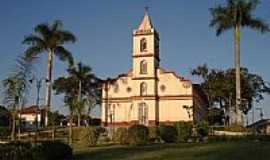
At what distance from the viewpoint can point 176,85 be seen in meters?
67.0

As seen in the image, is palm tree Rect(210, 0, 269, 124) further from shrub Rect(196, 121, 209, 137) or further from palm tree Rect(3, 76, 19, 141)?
palm tree Rect(3, 76, 19, 141)

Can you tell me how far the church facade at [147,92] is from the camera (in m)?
65.9

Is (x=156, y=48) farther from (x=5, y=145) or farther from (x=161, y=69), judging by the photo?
(x=5, y=145)

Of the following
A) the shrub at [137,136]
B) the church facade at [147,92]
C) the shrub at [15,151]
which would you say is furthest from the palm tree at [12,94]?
the church facade at [147,92]

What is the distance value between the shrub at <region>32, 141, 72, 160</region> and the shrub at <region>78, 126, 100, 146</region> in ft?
33.2

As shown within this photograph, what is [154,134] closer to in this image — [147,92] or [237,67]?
[237,67]

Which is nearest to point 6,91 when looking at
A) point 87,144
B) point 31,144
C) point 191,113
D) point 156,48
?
point 31,144

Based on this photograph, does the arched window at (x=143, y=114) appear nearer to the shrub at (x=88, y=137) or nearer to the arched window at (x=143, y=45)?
the arched window at (x=143, y=45)

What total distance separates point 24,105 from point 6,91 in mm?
1202

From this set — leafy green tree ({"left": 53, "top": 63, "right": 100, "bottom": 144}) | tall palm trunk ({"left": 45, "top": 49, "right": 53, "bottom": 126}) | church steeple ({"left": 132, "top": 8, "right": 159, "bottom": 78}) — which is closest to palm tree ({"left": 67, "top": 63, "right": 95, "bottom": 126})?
leafy green tree ({"left": 53, "top": 63, "right": 100, "bottom": 144})

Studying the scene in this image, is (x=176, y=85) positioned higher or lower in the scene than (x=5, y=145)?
higher

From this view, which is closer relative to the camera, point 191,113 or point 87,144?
point 87,144

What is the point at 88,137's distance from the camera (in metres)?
34.1

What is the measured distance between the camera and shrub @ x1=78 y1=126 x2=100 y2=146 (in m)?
34.0
